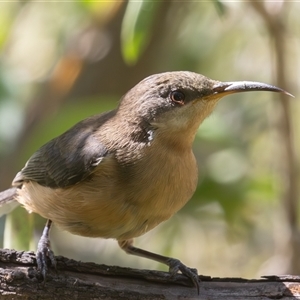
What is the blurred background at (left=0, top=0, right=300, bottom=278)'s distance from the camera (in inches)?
236

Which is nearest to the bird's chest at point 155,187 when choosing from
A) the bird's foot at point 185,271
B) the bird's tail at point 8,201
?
the bird's foot at point 185,271

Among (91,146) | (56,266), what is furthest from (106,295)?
(91,146)

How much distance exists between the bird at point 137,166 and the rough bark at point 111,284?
152 mm

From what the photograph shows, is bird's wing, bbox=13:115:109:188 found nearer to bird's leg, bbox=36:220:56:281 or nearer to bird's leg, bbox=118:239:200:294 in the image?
bird's leg, bbox=36:220:56:281

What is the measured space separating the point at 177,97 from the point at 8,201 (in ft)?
6.04

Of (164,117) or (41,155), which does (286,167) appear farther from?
(41,155)

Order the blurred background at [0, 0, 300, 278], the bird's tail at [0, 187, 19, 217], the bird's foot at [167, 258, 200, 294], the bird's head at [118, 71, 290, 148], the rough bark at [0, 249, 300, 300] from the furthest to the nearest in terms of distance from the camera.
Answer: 1. the blurred background at [0, 0, 300, 278]
2. the bird's tail at [0, 187, 19, 217]
3. the bird's head at [118, 71, 290, 148]
4. the bird's foot at [167, 258, 200, 294]
5. the rough bark at [0, 249, 300, 300]

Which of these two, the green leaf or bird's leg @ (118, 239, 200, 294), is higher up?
the green leaf

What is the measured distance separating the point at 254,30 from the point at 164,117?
3.39 m

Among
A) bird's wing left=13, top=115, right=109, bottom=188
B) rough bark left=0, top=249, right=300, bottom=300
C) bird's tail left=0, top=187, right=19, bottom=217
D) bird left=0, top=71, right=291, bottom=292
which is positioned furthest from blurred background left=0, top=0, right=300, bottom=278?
rough bark left=0, top=249, right=300, bottom=300

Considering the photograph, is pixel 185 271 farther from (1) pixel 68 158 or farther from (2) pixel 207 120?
(2) pixel 207 120

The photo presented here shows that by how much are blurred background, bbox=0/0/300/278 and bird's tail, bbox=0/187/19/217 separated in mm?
86

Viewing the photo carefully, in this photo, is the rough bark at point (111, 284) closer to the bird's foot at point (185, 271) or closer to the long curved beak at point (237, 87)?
A: the bird's foot at point (185, 271)

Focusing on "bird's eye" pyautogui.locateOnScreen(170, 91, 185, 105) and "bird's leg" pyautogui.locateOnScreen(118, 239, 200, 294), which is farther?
"bird's eye" pyautogui.locateOnScreen(170, 91, 185, 105)
